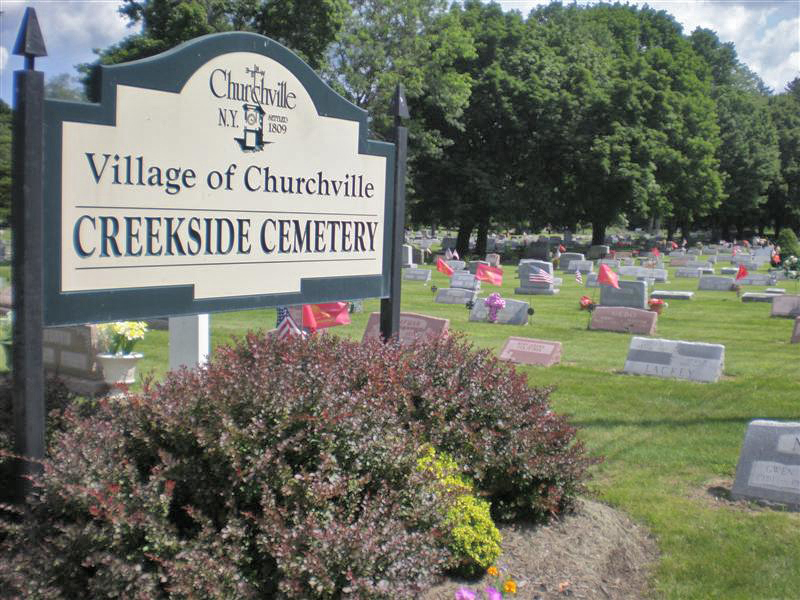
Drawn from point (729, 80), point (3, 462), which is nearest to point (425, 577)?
point (3, 462)

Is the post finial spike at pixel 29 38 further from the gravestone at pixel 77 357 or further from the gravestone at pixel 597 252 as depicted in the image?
the gravestone at pixel 597 252

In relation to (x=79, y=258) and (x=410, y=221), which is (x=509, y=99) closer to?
(x=410, y=221)

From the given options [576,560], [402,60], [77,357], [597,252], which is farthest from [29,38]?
[597,252]

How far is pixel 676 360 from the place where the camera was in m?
12.2

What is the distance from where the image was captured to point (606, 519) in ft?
20.0

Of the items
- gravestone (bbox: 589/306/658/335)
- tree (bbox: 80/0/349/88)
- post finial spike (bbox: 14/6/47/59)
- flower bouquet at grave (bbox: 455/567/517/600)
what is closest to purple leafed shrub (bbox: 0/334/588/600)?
flower bouquet at grave (bbox: 455/567/517/600)

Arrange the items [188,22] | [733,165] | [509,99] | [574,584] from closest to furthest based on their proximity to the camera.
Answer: [574,584] < [188,22] < [509,99] < [733,165]

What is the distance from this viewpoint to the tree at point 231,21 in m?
26.9

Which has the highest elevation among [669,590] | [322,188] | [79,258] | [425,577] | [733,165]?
[733,165]

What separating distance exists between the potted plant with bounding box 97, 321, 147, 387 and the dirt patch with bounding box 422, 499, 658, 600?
20.9ft

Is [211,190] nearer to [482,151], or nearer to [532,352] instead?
[532,352]

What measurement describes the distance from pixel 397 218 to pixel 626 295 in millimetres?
16955

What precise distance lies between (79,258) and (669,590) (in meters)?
3.98

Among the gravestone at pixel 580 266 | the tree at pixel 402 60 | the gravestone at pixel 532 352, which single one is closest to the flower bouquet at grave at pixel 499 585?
the gravestone at pixel 532 352
